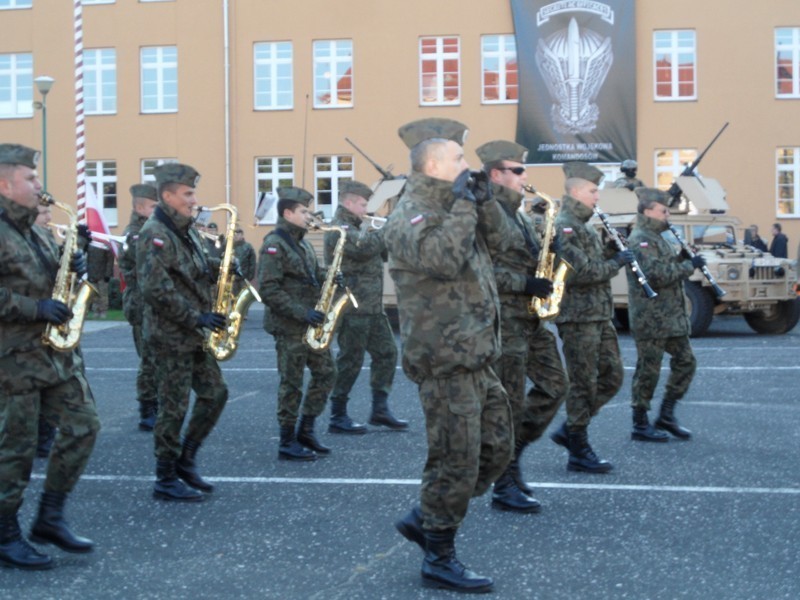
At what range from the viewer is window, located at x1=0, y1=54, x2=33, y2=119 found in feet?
119

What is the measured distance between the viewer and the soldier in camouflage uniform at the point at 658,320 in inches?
368

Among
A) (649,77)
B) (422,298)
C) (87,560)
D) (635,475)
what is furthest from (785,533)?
(649,77)

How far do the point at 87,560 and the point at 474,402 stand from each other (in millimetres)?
2051

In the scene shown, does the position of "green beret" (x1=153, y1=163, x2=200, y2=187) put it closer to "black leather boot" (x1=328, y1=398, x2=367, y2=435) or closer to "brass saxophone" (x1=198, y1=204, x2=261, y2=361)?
"brass saxophone" (x1=198, y1=204, x2=261, y2=361)

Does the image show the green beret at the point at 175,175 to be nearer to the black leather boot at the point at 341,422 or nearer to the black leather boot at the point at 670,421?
the black leather boot at the point at 341,422

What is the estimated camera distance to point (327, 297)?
9.18 m

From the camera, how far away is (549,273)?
735 cm

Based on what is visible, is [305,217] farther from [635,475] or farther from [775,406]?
[775,406]

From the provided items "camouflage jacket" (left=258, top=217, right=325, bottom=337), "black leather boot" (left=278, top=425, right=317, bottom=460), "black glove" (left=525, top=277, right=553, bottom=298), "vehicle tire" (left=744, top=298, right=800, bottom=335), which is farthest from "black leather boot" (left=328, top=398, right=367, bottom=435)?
"vehicle tire" (left=744, top=298, right=800, bottom=335)

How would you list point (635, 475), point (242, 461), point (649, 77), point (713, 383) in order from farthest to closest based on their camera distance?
point (649, 77)
point (713, 383)
point (242, 461)
point (635, 475)

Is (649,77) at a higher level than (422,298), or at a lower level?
higher

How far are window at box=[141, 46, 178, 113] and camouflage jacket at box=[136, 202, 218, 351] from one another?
28.8 metres

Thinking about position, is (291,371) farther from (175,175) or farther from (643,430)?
(643,430)

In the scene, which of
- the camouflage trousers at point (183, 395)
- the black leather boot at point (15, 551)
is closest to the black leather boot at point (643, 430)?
the camouflage trousers at point (183, 395)
